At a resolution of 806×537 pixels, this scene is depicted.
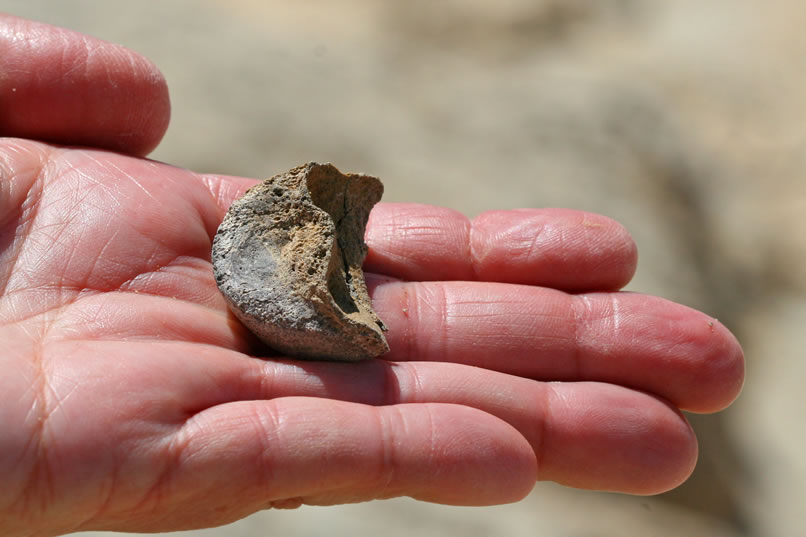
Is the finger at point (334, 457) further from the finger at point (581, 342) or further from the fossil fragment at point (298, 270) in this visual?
the finger at point (581, 342)

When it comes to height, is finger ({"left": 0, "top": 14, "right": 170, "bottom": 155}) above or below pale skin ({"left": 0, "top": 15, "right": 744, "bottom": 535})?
above

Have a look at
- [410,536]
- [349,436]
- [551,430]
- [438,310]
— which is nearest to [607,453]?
[551,430]

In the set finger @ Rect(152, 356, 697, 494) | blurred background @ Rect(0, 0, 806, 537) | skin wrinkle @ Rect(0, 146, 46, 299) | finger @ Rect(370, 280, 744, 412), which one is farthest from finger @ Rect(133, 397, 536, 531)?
blurred background @ Rect(0, 0, 806, 537)

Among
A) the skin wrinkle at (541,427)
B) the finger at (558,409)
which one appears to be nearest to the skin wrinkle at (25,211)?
the finger at (558,409)

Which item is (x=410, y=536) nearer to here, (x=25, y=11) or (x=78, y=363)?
(x=78, y=363)

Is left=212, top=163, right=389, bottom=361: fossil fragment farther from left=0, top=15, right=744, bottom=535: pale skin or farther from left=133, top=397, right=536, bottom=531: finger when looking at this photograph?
left=133, top=397, right=536, bottom=531: finger
